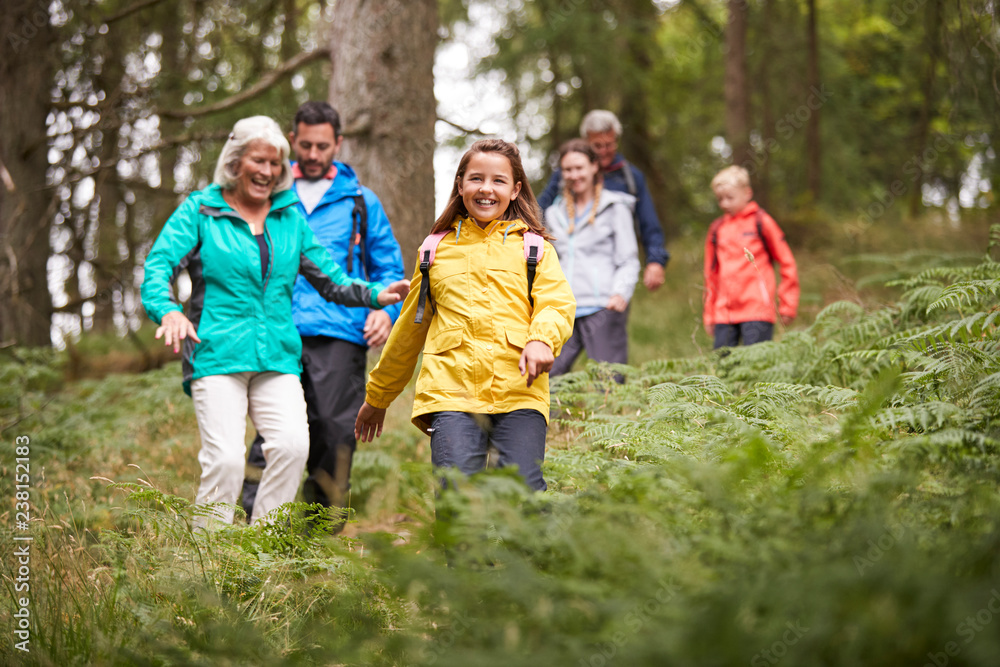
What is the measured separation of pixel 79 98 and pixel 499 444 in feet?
25.8

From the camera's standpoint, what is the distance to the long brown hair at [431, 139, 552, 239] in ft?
11.7

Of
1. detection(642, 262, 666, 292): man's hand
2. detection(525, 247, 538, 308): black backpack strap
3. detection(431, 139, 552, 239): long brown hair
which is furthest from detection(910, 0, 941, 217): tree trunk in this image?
detection(525, 247, 538, 308): black backpack strap

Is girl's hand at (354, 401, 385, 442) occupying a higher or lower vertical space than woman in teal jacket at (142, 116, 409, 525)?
lower

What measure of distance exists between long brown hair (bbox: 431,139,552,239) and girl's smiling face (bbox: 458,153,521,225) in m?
0.04

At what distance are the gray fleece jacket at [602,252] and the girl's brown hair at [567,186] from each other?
0.11 ft

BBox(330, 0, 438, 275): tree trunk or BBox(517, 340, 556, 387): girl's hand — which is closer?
BBox(517, 340, 556, 387): girl's hand

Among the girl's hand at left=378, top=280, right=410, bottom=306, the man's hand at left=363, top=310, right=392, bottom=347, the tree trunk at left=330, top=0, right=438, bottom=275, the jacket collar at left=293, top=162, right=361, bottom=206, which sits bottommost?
the man's hand at left=363, top=310, right=392, bottom=347

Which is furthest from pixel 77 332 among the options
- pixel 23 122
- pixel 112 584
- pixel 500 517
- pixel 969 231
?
pixel 969 231

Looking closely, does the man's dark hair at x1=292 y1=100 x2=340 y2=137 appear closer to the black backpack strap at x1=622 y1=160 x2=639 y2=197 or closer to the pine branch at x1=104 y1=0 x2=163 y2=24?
the black backpack strap at x1=622 y1=160 x2=639 y2=197

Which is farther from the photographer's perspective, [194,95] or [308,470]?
[194,95]

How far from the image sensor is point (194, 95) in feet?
31.2

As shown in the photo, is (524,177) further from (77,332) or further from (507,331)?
(77,332)

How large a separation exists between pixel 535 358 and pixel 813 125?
15398 millimetres

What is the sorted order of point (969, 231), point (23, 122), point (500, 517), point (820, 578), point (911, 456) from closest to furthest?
point (820, 578) → point (500, 517) → point (911, 456) → point (23, 122) → point (969, 231)
